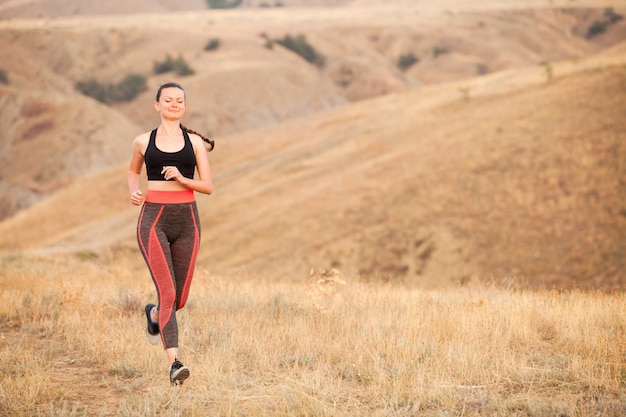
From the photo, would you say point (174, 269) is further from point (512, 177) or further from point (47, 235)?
point (47, 235)

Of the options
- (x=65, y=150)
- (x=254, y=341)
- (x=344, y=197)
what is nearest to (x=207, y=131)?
(x=65, y=150)

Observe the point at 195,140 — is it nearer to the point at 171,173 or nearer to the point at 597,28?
the point at 171,173

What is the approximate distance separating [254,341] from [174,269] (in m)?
1.29

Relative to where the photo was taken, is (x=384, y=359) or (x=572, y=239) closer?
(x=384, y=359)

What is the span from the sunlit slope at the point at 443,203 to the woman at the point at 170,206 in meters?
12.4

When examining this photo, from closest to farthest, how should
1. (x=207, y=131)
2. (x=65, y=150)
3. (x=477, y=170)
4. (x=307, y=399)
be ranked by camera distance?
1. (x=307, y=399)
2. (x=477, y=170)
3. (x=65, y=150)
4. (x=207, y=131)

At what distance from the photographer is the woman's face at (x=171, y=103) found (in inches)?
180

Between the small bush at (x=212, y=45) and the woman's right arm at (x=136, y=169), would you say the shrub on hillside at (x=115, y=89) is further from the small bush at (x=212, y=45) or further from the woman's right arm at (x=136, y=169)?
the woman's right arm at (x=136, y=169)

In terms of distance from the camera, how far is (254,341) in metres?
5.52

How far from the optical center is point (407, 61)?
274ft

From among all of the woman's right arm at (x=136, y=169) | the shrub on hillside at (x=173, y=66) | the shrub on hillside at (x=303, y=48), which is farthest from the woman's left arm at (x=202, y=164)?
the shrub on hillside at (x=303, y=48)

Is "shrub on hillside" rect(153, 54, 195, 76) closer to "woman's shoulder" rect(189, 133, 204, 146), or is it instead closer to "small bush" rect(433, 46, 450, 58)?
"small bush" rect(433, 46, 450, 58)

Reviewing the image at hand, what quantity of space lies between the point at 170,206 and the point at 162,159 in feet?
1.18

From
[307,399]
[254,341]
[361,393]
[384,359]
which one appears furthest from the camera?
[254,341]
